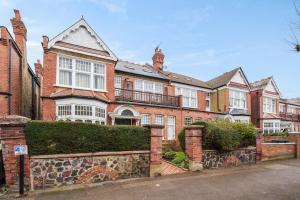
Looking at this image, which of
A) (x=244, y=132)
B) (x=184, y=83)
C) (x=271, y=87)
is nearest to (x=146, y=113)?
(x=184, y=83)

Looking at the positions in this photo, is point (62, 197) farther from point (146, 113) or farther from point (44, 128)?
point (146, 113)

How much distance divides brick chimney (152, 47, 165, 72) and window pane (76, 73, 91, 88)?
10998mm

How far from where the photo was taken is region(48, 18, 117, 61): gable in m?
15.1

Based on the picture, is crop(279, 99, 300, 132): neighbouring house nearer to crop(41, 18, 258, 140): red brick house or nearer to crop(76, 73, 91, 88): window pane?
crop(41, 18, 258, 140): red brick house

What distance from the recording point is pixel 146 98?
1925cm

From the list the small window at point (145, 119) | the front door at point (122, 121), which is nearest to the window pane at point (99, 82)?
the front door at point (122, 121)

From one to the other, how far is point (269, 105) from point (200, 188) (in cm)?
2771

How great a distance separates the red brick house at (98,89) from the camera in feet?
47.0

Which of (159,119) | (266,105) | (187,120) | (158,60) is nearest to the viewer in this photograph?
(159,119)

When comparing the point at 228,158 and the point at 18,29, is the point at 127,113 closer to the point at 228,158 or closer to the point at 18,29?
the point at 228,158

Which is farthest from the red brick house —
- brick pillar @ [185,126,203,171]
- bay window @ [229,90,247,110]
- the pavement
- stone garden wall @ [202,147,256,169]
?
stone garden wall @ [202,147,256,169]

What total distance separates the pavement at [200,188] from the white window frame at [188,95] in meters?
13.4

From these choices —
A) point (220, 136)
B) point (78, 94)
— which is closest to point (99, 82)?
point (78, 94)

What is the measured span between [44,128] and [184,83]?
56.7 ft
